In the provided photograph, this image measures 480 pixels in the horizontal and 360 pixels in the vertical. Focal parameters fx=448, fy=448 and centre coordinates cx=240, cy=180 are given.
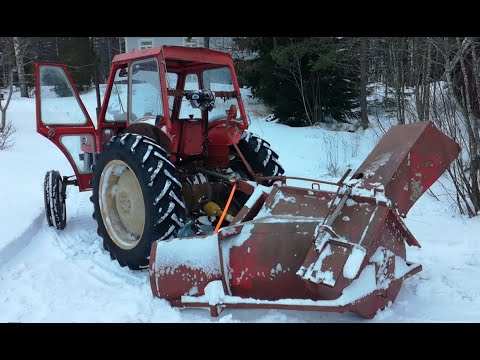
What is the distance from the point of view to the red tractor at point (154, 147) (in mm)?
3625

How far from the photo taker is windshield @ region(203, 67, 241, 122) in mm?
4723

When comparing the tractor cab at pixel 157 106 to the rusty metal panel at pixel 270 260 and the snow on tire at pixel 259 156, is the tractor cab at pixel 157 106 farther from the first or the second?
the rusty metal panel at pixel 270 260

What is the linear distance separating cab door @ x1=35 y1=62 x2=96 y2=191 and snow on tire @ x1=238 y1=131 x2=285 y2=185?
1872mm

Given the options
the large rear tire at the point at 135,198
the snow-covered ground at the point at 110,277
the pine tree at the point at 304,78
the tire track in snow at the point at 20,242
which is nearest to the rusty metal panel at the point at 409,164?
the snow-covered ground at the point at 110,277

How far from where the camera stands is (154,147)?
3707 mm

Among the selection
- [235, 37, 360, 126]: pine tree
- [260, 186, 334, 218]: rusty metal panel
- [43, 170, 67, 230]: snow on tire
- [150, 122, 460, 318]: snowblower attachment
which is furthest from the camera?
[235, 37, 360, 126]: pine tree

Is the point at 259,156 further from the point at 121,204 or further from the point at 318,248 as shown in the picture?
the point at 318,248

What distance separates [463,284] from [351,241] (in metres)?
1.19

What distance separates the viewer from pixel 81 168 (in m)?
5.39

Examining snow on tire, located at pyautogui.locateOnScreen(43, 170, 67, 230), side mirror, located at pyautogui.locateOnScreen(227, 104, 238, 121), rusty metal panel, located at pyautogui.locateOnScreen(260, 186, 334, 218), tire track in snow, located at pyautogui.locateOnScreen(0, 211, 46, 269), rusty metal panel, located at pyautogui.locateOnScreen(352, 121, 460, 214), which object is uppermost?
side mirror, located at pyautogui.locateOnScreen(227, 104, 238, 121)

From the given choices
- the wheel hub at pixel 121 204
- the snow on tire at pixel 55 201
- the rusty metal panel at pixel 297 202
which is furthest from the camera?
the snow on tire at pixel 55 201

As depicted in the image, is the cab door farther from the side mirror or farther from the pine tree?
the pine tree

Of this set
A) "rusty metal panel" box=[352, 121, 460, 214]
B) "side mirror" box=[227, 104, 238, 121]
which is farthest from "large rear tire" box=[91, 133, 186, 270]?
"rusty metal panel" box=[352, 121, 460, 214]

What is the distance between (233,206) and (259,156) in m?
0.63
